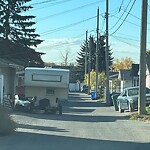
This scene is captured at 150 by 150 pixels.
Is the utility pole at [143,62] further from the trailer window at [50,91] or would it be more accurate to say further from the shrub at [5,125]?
the shrub at [5,125]

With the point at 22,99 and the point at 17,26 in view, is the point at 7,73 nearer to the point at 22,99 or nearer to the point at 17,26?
the point at 22,99

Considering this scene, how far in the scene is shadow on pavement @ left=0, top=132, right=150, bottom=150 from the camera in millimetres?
13422

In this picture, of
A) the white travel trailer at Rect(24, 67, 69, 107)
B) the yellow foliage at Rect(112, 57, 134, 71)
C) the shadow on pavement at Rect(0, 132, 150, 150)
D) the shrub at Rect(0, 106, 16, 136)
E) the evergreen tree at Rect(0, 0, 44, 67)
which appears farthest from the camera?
the yellow foliage at Rect(112, 57, 134, 71)

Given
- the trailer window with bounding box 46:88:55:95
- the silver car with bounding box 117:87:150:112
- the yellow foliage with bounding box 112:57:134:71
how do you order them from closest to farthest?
the trailer window with bounding box 46:88:55:95 → the silver car with bounding box 117:87:150:112 → the yellow foliage with bounding box 112:57:134:71

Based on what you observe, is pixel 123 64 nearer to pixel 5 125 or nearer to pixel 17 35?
pixel 17 35

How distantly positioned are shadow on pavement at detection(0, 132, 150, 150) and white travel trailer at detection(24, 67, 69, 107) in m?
13.6

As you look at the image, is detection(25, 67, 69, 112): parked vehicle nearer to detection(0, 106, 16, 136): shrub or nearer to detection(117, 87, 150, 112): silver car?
detection(117, 87, 150, 112): silver car

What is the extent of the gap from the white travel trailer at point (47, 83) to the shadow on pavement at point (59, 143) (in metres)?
13.6

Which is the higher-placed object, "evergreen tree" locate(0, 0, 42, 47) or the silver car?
"evergreen tree" locate(0, 0, 42, 47)

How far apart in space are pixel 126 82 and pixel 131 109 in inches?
1596

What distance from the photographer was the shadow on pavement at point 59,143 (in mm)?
13422

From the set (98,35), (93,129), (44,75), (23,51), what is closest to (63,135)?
(93,129)

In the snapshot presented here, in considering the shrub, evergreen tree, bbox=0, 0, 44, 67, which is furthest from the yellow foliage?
the shrub

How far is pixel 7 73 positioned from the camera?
38.9 metres
